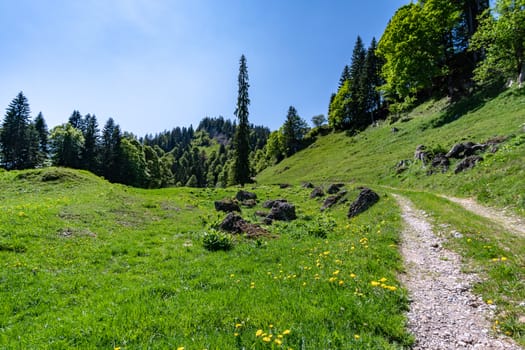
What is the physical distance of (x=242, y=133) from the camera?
50344 mm

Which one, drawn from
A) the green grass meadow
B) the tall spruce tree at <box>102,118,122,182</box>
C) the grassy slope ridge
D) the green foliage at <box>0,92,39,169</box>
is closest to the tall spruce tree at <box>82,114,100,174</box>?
the tall spruce tree at <box>102,118,122,182</box>

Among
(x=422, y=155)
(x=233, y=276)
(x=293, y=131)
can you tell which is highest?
(x=293, y=131)

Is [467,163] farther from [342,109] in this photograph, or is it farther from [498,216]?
[342,109]

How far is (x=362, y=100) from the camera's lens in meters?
78.8

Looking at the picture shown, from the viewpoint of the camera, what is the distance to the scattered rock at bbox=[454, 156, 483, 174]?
66.0ft

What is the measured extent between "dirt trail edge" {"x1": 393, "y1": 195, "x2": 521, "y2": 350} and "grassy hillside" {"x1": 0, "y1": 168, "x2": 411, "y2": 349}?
16.0 inches

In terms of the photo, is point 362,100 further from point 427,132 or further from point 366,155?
point 427,132

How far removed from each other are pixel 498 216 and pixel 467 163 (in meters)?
9.42

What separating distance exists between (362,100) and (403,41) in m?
35.5

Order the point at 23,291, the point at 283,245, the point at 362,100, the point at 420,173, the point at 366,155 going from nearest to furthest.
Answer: the point at 23,291
the point at 283,245
the point at 420,173
the point at 366,155
the point at 362,100

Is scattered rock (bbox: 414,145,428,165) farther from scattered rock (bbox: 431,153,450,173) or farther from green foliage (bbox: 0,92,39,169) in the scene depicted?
green foliage (bbox: 0,92,39,169)

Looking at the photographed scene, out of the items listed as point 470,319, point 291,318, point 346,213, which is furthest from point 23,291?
point 346,213

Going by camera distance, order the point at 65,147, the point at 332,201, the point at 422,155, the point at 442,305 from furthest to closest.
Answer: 1. the point at 65,147
2. the point at 422,155
3. the point at 332,201
4. the point at 442,305

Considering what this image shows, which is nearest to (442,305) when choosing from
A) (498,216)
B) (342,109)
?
(498,216)
